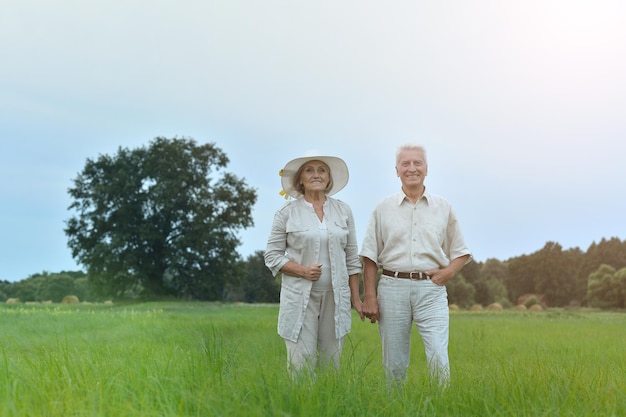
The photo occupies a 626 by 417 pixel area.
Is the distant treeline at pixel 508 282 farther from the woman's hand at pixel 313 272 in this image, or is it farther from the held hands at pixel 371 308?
the woman's hand at pixel 313 272

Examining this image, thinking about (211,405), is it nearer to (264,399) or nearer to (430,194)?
(264,399)

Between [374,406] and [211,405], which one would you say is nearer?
[211,405]

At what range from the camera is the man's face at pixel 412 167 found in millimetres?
5422

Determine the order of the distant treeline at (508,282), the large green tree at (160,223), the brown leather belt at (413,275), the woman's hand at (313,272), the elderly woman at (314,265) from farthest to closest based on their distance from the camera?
the distant treeline at (508,282), the large green tree at (160,223), the brown leather belt at (413,275), the elderly woman at (314,265), the woman's hand at (313,272)

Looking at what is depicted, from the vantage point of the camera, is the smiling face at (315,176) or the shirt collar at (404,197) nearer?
the smiling face at (315,176)

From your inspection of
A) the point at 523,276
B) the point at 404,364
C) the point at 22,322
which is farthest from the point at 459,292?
the point at 404,364

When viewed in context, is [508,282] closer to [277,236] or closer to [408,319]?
[408,319]

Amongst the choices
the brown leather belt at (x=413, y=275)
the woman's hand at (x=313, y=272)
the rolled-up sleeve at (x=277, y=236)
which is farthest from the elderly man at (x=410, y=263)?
the rolled-up sleeve at (x=277, y=236)

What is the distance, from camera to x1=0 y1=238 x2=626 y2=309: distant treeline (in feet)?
165

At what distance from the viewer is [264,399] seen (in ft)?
12.7

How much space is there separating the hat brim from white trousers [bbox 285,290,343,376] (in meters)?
0.88

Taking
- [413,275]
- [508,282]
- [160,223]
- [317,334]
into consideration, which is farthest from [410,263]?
[508,282]

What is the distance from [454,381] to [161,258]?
3590cm

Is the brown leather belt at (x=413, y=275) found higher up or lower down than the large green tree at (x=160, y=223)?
lower down
